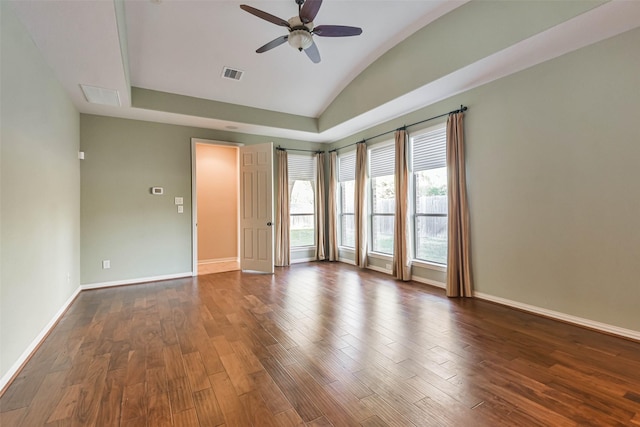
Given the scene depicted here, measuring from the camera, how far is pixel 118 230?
4770 mm

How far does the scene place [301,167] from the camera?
21.7 feet

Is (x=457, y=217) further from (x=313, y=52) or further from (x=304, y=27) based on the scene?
(x=304, y=27)

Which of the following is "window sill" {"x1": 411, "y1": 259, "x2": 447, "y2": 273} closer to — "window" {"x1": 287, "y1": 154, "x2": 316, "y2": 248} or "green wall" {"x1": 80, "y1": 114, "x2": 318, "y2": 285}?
"window" {"x1": 287, "y1": 154, "x2": 316, "y2": 248}

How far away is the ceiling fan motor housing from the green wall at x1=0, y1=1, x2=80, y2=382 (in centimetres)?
219

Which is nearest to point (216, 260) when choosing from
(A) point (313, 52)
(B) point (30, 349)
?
(B) point (30, 349)

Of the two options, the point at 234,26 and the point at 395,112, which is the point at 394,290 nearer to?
the point at 395,112

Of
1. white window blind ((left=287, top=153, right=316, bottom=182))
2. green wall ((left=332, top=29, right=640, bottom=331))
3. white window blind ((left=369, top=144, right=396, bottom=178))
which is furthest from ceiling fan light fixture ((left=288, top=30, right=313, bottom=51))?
white window blind ((left=287, top=153, right=316, bottom=182))

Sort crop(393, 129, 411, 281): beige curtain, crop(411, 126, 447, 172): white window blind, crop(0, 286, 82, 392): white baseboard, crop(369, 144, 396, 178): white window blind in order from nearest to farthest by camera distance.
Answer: crop(0, 286, 82, 392): white baseboard < crop(411, 126, 447, 172): white window blind < crop(393, 129, 411, 281): beige curtain < crop(369, 144, 396, 178): white window blind

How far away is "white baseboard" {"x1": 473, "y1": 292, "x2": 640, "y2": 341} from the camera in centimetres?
264

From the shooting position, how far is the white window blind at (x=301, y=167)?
6508 millimetres

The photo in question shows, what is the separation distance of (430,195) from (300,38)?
2931mm

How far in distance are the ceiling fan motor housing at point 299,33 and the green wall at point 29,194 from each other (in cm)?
219

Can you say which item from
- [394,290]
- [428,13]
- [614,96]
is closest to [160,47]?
[428,13]

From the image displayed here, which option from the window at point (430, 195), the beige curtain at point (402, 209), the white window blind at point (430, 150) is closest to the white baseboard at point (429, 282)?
the beige curtain at point (402, 209)
